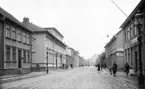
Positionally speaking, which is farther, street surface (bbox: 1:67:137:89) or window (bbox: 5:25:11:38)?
window (bbox: 5:25:11:38)

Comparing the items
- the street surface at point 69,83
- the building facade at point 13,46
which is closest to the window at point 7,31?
the building facade at point 13,46

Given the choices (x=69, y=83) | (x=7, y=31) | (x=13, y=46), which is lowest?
(x=69, y=83)

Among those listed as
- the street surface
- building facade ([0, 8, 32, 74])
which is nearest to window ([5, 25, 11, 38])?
building facade ([0, 8, 32, 74])

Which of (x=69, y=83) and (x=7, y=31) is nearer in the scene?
(x=69, y=83)

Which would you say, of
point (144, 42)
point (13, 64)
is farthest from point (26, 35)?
point (144, 42)

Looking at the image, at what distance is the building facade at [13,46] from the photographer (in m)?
28.3

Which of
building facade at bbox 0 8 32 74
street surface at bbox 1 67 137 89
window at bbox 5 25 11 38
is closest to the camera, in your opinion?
street surface at bbox 1 67 137 89

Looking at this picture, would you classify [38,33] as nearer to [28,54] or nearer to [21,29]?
[28,54]

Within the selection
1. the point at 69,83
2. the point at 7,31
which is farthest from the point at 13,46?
the point at 69,83

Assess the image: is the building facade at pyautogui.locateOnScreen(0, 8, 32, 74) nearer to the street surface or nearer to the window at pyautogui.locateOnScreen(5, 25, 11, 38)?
the window at pyautogui.locateOnScreen(5, 25, 11, 38)

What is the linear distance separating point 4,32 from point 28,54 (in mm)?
13024

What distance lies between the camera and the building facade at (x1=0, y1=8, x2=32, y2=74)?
28.3 meters

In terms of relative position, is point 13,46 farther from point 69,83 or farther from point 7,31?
point 69,83

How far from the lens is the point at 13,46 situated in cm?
3250
